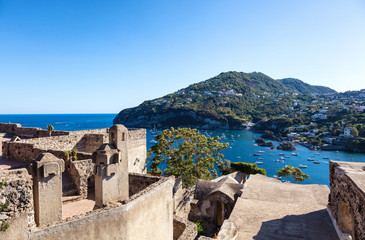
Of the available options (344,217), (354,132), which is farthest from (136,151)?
(354,132)

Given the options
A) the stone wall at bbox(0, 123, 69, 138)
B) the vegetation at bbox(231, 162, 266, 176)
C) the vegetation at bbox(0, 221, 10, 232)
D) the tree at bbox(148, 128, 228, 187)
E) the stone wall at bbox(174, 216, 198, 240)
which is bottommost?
the vegetation at bbox(231, 162, 266, 176)

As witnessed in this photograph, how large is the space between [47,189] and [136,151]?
11981 mm

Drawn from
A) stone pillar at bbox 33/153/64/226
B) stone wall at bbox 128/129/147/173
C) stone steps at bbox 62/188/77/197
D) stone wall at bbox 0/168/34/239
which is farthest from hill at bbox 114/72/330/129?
stone wall at bbox 0/168/34/239

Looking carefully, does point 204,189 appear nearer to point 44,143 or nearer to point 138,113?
point 44,143

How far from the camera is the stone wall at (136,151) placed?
56.7ft

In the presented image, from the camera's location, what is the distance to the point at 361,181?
5805 mm

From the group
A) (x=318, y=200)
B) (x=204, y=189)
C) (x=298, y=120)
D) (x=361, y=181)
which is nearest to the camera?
(x=361, y=181)

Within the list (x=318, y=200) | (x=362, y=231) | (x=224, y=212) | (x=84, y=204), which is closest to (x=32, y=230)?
(x=84, y=204)

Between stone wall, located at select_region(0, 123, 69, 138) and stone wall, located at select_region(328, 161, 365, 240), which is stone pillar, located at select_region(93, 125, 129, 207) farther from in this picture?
stone wall, located at select_region(0, 123, 69, 138)

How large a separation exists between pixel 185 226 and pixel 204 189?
573 cm

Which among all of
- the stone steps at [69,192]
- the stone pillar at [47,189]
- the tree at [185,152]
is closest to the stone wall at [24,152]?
the stone steps at [69,192]

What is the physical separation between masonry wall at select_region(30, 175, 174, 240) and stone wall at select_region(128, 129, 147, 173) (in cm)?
816

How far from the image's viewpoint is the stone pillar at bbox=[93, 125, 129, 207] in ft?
26.8

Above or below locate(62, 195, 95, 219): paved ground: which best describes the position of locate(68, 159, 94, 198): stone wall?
above
